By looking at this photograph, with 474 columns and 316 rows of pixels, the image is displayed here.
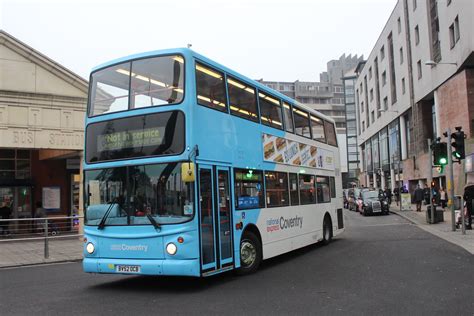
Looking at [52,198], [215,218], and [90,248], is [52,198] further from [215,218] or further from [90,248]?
[215,218]

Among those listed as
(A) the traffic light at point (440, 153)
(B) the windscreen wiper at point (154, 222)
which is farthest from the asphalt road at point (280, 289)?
(A) the traffic light at point (440, 153)

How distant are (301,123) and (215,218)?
5.33 meters

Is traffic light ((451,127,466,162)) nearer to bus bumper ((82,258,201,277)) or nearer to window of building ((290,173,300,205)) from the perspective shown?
window of building ((290,173,300,205))

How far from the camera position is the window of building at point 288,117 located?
1208 cm

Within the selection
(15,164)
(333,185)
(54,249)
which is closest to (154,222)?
(54,249)

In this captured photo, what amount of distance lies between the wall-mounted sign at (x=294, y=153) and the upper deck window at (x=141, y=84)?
9.99 ft

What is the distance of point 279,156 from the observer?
11.4 meters

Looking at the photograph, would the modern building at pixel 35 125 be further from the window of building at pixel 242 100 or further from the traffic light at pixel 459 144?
the traffic light at pixel 459 144

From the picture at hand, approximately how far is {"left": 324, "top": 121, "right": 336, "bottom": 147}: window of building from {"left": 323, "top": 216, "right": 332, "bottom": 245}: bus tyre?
2.59 meters

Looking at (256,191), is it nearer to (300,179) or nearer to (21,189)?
(300,179)

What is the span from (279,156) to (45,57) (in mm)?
12333

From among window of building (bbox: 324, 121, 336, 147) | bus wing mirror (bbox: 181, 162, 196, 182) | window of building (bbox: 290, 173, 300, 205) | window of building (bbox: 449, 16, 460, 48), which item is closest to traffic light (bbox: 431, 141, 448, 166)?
window of building (bbox: 324, 121, 336, 147)

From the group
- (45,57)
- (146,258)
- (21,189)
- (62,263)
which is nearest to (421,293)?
(146,258)

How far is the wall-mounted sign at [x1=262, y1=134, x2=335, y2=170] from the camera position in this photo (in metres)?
11.0
